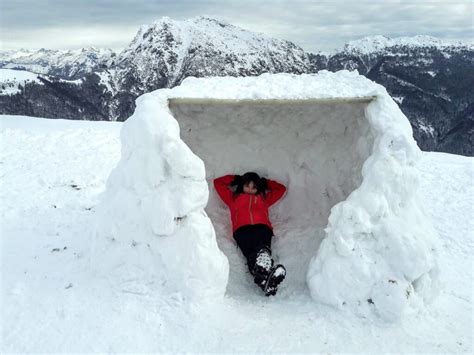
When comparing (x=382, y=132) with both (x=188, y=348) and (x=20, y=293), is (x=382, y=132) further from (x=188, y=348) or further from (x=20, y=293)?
(x=20, y=293)

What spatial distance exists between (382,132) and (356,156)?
0.93m

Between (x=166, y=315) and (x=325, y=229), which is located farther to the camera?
(x=325, y=229)

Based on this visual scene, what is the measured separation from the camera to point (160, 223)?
3.58 meters

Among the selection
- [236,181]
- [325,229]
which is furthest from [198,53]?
[325,229]

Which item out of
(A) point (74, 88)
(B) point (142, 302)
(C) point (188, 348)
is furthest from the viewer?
(A) point (74, 88)

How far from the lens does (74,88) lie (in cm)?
8356

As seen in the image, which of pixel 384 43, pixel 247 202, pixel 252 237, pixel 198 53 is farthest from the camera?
pixel 384 43

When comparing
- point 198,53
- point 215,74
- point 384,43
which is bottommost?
point 215,74

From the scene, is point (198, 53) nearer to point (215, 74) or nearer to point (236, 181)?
point (215, 74)

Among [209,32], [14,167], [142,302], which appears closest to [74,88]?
[209,32]

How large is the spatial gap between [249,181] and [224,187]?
11.4 inches

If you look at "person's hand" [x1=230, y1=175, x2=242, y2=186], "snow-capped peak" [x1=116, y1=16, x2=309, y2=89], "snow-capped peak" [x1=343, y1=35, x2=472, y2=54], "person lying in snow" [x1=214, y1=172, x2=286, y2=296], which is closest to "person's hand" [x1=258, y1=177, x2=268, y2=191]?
"person lying in snow" [x1=214, y1=172, x2=286, y2=296]

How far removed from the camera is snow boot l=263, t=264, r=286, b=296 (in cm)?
387

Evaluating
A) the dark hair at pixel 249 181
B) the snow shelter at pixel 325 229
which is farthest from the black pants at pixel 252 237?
the dark hair at pixel 249 181
